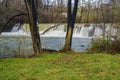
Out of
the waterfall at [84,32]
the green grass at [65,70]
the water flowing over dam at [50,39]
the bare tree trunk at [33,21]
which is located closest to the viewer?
the green grass at [65,70]

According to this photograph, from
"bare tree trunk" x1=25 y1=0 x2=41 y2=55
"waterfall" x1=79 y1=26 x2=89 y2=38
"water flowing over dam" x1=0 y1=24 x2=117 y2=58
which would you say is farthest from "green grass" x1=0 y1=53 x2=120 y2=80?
"waterfall" x1=79 y1=26 x2=89 y2=38

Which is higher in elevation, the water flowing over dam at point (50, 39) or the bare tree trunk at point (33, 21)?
the bare tree trunk at point (33, 21)

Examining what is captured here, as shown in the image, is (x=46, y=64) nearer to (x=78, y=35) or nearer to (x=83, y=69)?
(x=83, y=69)

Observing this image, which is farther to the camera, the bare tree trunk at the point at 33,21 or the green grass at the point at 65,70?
the bare tree trunk at the point at 33,21

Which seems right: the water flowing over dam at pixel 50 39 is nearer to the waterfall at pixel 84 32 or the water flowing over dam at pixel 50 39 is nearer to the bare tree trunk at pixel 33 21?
the waterfall at pixel 84 32

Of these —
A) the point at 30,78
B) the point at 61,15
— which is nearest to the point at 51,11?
the point at 61,15

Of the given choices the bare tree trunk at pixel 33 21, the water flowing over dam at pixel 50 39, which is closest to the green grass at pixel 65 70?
the bare tree trunk at pixel 33 21

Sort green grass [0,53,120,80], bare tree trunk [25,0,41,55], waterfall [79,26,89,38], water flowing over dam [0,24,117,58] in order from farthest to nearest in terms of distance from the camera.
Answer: waterfall [79,26,89,38] → water flowing over dam [0,24,117,58] → bare tree trunk [25,0,41,55] → green grass [0,53,120,80]

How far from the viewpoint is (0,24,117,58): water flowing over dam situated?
1123cm

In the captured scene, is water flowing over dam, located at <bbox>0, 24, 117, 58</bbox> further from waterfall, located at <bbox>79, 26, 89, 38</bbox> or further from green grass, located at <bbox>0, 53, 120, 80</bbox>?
green grass, located at <bbox>0, 53, 120, 80</bbox>

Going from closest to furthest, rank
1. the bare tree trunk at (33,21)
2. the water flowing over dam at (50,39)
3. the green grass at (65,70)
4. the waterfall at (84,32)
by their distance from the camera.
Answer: the green grass at (65,70), the bare tree trunk at (33,21), the water flowing over dam at (50,39), the waterfall at (84,32)

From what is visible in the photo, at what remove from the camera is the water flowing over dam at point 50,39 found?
11.2 meters

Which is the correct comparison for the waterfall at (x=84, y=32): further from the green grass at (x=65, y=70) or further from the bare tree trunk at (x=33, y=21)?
the green grass at (x=65, y=70)

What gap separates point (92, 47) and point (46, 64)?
16.7ft
